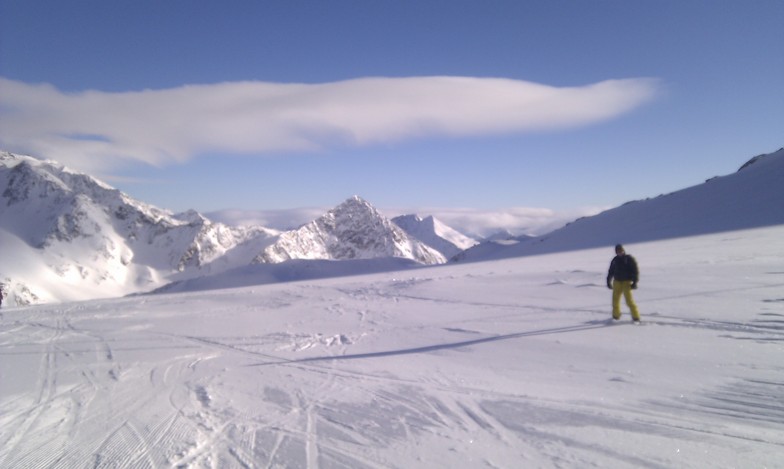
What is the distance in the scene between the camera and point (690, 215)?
90.4 feet

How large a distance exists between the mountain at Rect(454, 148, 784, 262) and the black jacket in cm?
1764

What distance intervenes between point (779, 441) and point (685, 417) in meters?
0.74

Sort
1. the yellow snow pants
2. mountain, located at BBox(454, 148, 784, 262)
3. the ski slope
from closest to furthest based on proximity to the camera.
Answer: the ski slope, the yellow snow pants, mountain, located at BBox(454, 148, 784, 262)

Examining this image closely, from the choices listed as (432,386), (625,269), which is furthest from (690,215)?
(432,386)

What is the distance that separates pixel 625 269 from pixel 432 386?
15.7ft

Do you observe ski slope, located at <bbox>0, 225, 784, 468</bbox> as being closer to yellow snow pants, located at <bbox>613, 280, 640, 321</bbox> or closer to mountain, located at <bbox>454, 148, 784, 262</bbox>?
yellow snow pants, located at <bbox>613, 280, 640, 321</bbox>

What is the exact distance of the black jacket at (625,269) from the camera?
27.7ft

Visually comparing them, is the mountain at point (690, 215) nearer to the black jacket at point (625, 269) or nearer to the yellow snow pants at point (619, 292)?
the black jacket at point (625, 269)

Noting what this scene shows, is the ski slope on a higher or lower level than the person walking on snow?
lower

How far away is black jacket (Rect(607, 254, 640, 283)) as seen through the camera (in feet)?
27.7

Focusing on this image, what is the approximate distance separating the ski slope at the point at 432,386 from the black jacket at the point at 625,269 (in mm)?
859

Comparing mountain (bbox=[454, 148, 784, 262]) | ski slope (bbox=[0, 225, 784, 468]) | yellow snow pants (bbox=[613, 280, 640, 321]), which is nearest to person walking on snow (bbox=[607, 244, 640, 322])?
yellow snow pants (bbox=[613, 280, 640, 321])

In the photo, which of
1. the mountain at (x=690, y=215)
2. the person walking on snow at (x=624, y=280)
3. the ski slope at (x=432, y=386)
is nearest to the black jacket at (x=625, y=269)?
the person walking on snow at (x=624, y=280)

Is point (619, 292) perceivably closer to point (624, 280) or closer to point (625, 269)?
point (624, 280)
